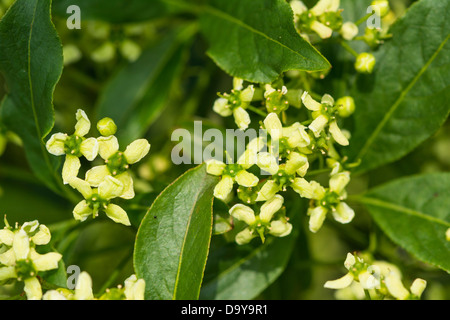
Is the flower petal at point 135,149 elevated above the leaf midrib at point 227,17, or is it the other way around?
the leaf midrib at point 227,17

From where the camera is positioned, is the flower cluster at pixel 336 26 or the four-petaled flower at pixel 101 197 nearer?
the four-petaled flower at pixel 101 197

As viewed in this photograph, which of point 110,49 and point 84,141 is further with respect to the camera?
point 110,49

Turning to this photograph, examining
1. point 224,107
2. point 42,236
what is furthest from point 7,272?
point 224,107

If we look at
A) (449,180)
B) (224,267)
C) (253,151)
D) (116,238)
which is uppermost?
(253,151)

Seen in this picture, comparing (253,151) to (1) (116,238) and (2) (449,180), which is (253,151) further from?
(1) (116,238)

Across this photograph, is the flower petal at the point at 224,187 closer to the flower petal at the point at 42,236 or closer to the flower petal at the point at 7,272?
the flower petal at the point at 42,236

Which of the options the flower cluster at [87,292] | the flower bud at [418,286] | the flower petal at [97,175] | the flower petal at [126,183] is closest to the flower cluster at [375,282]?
the flower bud at [418,286]

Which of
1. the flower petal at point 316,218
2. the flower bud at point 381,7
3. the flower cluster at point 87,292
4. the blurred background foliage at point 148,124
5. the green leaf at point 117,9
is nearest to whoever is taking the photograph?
the flower cluster at point 87,292
